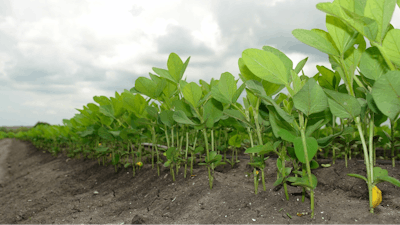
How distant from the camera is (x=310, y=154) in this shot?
1000mm

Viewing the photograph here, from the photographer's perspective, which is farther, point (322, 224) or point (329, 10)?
point (322, 224)

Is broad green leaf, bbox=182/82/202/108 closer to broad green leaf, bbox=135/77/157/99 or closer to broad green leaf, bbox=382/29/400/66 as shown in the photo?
broad green leaf, bbox=135/77/157/99

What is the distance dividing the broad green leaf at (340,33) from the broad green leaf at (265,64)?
0.22 m

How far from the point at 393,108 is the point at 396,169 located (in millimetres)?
1288

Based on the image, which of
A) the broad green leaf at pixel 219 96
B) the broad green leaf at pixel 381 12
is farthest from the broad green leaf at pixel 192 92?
the broad green leaf at pixel 381 12

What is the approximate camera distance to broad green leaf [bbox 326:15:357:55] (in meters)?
0.97

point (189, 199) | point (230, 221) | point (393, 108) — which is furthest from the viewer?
point (189, 199)

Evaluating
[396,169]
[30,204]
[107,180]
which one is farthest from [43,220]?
[396,169]

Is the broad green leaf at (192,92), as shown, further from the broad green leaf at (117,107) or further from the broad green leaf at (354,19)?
the broad green leaf at (117,107)

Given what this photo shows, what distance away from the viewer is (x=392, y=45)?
2.90 feet

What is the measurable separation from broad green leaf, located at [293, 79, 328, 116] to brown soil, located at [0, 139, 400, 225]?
0.54 meters

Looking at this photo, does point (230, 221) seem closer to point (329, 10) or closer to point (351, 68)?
point (351, 68)

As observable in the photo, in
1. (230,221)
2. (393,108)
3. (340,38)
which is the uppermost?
(340,38)

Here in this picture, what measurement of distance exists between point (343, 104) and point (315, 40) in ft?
0.90
